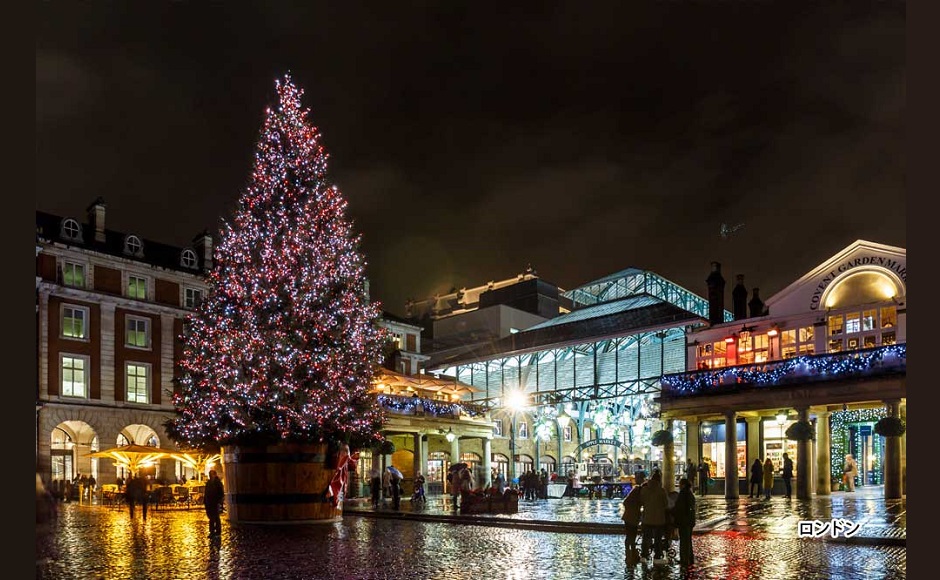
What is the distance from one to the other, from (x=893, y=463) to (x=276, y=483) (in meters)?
18.9

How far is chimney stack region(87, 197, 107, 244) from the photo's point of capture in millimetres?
52531

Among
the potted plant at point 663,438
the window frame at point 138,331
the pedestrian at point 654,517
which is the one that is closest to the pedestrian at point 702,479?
the potted plant at point 663,438

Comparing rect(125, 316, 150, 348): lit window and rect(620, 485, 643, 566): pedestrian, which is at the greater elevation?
rect(125, 316, 150, 348): lit window

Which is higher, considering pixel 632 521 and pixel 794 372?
pixel 794 372

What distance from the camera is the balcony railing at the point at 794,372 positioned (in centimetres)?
2980

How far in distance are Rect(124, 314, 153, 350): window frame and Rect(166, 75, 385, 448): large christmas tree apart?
94.4 feet

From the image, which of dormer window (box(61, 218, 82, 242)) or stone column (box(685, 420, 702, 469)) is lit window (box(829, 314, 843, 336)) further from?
dormer window (box(61, 218, 82, 242))

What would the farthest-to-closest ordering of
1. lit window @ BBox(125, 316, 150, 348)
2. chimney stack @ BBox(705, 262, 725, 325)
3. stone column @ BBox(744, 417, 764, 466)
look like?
1. lit window @ BBox(125, 316, 150, 348)
2. chimney stack @ BBox(705, 262, 725, 325)
3. stone column @ BBox(744, 417, 764, 466)

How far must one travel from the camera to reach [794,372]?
106ft

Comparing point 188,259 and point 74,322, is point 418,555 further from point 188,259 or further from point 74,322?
point 188,259

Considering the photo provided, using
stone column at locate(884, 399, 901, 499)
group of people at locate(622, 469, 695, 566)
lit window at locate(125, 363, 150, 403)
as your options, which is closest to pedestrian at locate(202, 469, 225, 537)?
group of people at locate(622, 469, 695, 566)

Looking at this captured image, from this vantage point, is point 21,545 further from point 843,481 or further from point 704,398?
point 843,481

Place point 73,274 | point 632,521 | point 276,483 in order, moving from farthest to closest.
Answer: point 73,274 → point 276,483 → point 632,521

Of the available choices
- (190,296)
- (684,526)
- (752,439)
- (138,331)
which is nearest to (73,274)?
(138,331)
